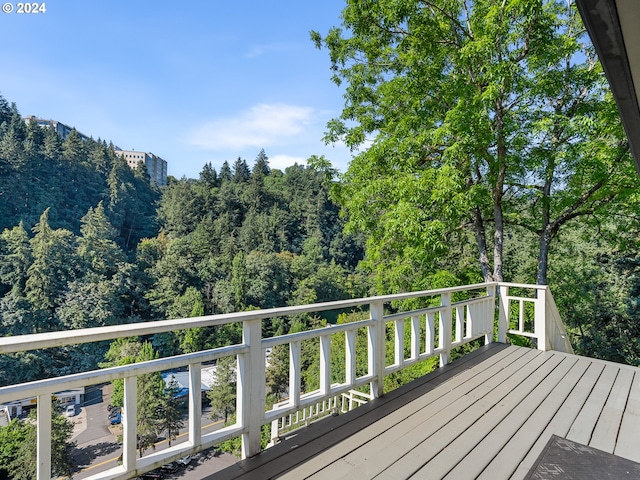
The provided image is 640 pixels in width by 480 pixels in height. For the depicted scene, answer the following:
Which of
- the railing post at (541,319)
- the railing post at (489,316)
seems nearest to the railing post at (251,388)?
the railing post at (489,316)

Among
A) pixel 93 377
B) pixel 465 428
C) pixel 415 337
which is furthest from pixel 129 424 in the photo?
pixel 415 337

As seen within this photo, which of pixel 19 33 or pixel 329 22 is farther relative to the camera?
pixel 19 33

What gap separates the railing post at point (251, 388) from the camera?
1.89 meters

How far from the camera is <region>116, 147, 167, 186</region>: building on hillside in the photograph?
84.7 meters

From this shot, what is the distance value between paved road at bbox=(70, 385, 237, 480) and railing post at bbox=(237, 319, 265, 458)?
1691 centimetres

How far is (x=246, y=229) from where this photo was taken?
49.8 meters

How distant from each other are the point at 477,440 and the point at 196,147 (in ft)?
96.5

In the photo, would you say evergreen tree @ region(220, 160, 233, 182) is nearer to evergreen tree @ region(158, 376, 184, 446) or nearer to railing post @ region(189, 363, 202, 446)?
evergreen tree @ region(158, 376, 184, 446)

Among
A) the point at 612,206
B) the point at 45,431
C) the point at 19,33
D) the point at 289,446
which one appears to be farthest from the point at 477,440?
the point at 19,33

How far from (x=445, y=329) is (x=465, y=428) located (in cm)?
136

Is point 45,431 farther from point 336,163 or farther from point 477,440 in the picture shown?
point 336,163

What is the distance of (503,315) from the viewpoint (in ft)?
14.8

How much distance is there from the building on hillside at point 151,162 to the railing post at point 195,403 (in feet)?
283

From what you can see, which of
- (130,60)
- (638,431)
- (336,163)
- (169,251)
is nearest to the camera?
(638,431)
